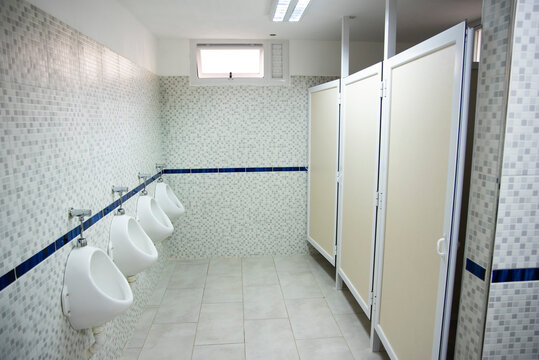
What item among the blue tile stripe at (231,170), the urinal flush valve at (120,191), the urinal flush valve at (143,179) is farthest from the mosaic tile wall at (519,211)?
the blue tile stripe at (231,170)

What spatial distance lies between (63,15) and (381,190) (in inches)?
78.9

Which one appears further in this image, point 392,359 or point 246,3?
point 246,3

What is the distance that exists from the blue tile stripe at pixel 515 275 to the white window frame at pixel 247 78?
3029 mm

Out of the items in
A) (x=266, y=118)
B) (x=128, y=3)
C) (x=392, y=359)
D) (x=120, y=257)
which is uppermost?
(x=128, y=3)

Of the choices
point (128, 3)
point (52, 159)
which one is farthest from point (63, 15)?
point (128, 3)

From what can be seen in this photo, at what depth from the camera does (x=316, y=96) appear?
3721mm

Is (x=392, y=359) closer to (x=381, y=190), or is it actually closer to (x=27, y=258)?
(x=381, y=190)

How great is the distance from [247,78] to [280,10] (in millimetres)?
1215

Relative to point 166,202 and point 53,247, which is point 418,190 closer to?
point 53,247

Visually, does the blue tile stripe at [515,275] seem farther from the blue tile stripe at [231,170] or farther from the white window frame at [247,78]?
the white window frame at [247,78]

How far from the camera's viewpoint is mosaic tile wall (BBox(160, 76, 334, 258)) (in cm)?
394

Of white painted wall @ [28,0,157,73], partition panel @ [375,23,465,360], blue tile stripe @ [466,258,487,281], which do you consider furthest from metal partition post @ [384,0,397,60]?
white painted wall @ [28,0,157,73]

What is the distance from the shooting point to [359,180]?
8.86ft

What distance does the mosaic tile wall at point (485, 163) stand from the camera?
4.34ft
